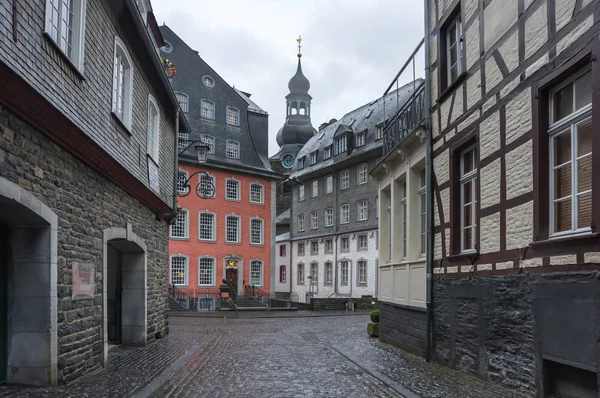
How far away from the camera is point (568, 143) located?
717cm

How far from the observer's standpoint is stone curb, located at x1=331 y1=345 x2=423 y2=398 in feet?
26.9

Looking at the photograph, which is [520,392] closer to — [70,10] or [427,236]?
[427,236]

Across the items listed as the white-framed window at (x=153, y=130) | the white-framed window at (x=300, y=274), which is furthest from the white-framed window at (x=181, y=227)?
the white-framed window at (x=153, y=130)

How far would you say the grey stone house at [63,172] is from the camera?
22.9 ft

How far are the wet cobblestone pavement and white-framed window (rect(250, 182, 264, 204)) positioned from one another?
97.5ft

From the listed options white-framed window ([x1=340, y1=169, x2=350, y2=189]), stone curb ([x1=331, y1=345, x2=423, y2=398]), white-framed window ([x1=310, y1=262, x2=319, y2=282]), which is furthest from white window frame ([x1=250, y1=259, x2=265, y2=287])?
stone curb ([x1=331, y1=345, x2=423, y2=398])

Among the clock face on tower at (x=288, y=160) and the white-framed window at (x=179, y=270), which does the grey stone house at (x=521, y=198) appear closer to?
the white-framed window at (x=179, y=270)

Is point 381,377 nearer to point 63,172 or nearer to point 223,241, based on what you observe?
point 63,172

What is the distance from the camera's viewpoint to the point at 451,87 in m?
10.8

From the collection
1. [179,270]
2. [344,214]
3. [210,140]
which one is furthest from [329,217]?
[179,270]

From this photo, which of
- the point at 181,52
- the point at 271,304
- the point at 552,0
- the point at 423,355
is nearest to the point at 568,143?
the point at 552,0

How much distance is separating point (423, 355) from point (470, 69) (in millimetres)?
5313

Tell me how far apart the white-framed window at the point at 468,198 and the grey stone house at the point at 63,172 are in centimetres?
574

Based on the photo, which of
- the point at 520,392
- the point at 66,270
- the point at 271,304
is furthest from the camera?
the point at 271,304
